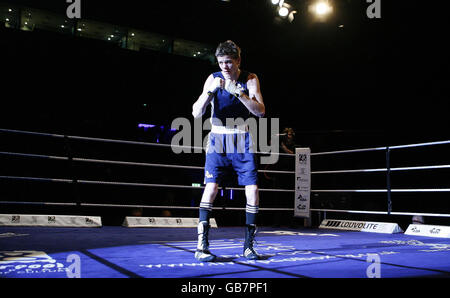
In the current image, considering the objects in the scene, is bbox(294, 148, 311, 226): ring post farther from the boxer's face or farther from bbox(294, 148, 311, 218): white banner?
the boxer's face

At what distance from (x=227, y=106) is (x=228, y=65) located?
235 millimetres

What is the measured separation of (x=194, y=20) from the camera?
11711 millimetres

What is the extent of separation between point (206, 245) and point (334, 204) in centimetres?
400

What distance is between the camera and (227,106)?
2.29 meters

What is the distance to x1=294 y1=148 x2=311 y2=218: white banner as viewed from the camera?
4.71 meters

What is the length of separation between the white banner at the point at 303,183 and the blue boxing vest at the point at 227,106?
8.52 feet

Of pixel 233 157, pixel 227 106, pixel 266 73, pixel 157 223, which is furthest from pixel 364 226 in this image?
pixel 266 73

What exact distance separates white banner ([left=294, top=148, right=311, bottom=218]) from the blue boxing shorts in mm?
2559

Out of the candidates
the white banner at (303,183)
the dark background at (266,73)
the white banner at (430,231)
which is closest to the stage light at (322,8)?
the dark background at (266,73)

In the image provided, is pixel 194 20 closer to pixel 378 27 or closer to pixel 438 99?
pixel 378 27

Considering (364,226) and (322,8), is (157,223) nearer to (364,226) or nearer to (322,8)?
(364,226)

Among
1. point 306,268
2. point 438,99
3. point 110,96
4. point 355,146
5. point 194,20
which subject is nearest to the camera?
point 306,268

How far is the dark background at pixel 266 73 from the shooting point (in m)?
7.67

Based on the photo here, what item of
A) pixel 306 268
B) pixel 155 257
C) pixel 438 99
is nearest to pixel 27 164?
pixel 155 257
